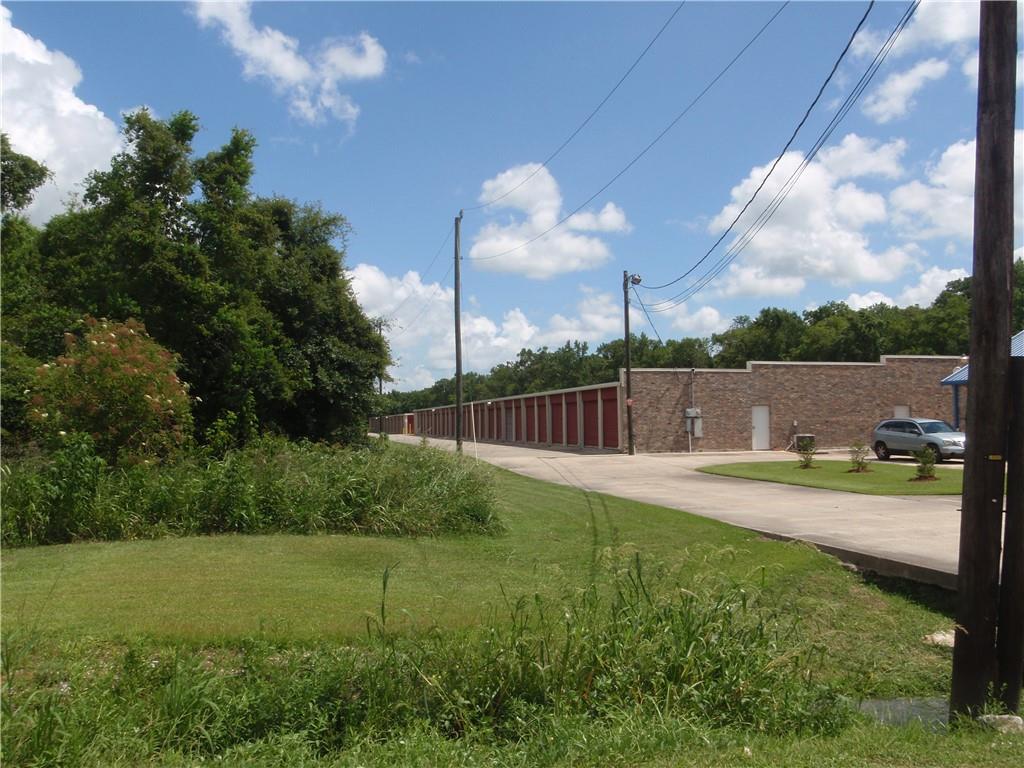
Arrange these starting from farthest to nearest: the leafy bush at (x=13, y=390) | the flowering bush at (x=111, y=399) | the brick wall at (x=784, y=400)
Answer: the brick wall at (x=784, y=400)
the leafy bush at (x=13, y=390)
the flowering bush at (x=111, y=399)

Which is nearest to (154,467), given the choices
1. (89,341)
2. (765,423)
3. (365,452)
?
(89,341)

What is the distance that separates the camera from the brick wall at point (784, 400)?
44656mm

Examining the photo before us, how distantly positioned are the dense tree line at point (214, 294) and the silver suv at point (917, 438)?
2136 cm

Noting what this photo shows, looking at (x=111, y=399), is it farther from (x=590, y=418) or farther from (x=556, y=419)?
(x=556, y=419)

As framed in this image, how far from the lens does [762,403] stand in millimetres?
46031

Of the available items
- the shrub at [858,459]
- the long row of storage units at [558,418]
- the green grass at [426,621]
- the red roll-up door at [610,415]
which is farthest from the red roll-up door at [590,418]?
the green grass at [426,621]

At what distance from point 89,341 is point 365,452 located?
16.5 ft

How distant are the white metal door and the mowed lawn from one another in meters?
34.3

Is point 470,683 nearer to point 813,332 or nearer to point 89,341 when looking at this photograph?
point 89,341

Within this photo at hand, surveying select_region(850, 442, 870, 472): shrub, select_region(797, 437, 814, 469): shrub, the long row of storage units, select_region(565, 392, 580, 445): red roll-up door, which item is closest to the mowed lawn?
select_region(850, 442, 870, 472): shrub

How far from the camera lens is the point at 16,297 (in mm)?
25625

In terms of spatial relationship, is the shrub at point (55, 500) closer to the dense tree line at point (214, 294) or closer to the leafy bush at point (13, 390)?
the dense tree line at point (214, 294)

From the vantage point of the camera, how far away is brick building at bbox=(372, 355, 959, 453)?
44.7 meters

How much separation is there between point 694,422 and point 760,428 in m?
4.11
